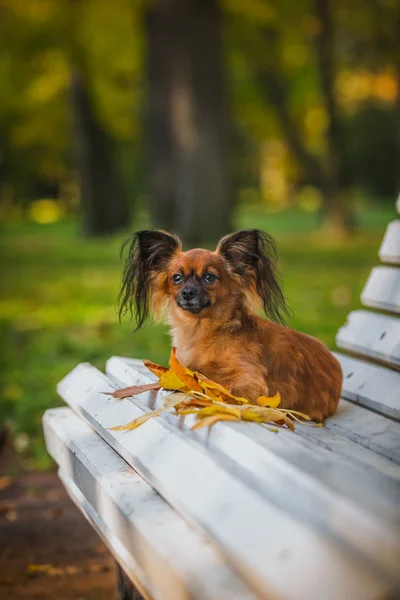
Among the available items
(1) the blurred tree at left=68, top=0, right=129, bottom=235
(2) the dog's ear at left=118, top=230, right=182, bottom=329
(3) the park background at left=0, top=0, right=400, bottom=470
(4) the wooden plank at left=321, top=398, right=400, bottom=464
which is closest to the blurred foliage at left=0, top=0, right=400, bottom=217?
(3) the park background at left=0, top=0, right=400, bottom=470

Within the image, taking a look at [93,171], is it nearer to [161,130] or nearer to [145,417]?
[161,130]

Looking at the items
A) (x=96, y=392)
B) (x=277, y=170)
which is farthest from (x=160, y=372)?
(x=277, y=170)

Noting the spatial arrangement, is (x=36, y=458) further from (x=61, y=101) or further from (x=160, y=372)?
(x=61, y=101)

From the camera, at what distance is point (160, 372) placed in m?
2.61

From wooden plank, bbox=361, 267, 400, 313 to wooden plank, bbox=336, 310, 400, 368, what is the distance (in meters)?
0.05

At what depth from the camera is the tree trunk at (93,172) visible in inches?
733

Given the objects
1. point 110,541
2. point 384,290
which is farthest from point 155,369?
point 384,290

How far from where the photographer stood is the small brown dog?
8.93ft

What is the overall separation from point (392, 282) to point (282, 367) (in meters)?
0.84

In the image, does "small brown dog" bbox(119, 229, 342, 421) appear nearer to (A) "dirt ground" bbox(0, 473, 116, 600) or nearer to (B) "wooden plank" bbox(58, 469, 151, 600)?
(B) "wooden plank" bbox(58, 469, 151, 600)

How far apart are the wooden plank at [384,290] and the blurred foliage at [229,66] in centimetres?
962

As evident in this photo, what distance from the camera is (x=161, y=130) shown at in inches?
504

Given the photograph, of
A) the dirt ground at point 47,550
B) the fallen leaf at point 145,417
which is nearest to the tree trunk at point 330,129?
the dirt ground at point 47,550

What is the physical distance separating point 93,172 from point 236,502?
58.3 ft
